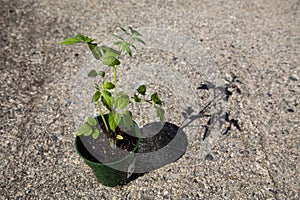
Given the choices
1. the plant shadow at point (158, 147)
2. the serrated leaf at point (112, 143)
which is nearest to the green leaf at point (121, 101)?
the serrated leaf at point (112, 143)

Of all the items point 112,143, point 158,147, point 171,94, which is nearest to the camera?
point 112,143

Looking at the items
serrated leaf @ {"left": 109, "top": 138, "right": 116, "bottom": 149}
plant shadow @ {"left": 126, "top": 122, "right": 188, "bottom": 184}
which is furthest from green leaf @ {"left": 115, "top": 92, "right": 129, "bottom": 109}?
plant shadow @ {"left": 126, "top": 122, "right": 188, "bottom": 184}

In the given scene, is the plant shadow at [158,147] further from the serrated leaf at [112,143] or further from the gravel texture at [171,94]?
the serrated leaf at [112,143]

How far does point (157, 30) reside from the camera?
9.28 ft

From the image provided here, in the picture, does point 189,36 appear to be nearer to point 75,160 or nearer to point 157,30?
point 157,30

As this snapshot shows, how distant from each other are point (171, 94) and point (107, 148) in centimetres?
82

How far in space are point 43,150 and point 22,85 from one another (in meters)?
0.64

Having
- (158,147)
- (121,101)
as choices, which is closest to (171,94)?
(158,147)

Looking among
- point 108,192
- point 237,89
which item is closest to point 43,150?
point 108,192

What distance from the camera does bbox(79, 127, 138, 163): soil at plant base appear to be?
1622 mm

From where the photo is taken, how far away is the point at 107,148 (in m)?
1.64

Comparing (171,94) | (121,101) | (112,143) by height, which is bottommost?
(171,94)

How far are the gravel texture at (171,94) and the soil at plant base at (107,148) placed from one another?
0.27 metres

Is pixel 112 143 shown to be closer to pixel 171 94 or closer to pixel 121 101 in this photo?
pixel 121 101
